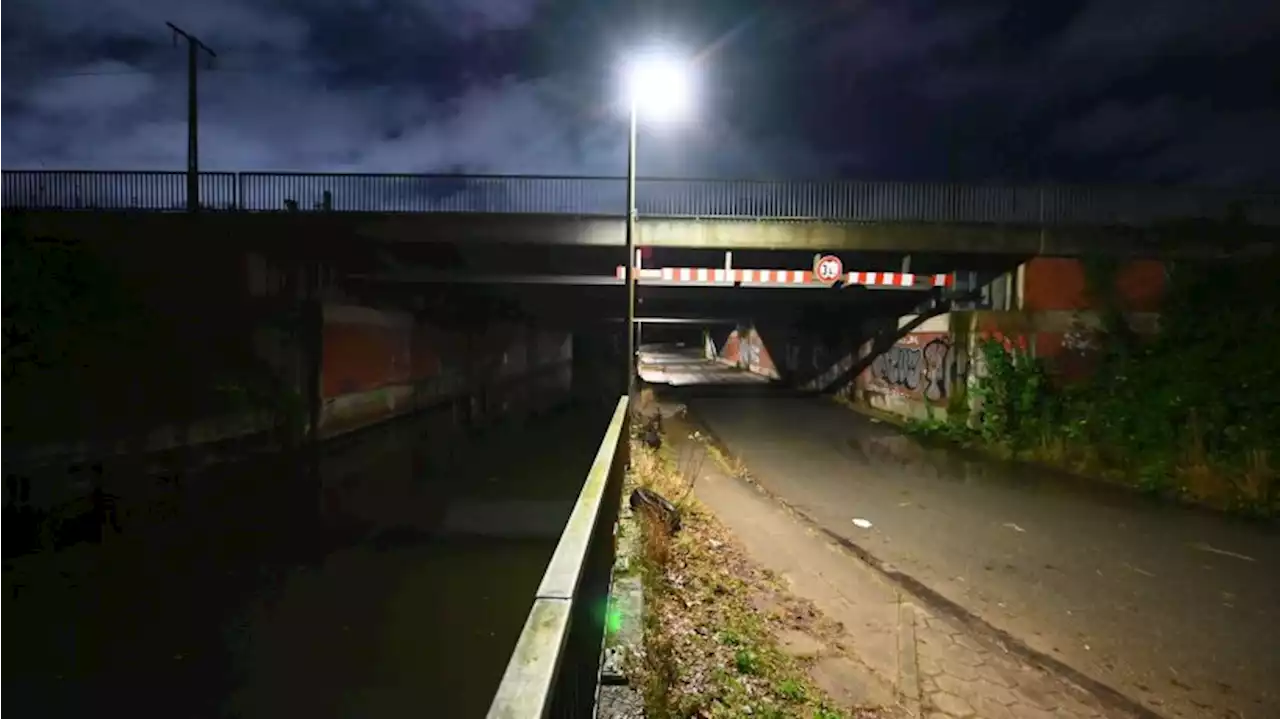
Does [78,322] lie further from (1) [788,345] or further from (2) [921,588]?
(1) [788,345]

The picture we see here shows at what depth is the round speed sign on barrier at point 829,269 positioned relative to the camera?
1689 centimetres

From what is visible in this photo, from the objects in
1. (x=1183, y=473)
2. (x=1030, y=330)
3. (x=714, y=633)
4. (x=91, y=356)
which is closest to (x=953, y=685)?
(x=714, y=633)

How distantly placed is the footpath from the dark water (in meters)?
2.66

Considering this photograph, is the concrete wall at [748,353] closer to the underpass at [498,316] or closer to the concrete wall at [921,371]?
the underpass at [498,316]

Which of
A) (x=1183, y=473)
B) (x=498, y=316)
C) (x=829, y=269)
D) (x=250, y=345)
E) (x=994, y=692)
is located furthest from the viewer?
(x=498, y=316)

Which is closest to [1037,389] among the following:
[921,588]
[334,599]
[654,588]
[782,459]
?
[782,459]

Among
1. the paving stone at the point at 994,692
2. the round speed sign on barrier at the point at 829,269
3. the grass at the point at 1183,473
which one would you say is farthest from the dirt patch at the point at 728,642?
the round speed sign on barrier at the point at 829,269

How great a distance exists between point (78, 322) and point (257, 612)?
866cm

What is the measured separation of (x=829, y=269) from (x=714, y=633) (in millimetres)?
13389

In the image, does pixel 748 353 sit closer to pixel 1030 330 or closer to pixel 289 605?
pixel 1030 330

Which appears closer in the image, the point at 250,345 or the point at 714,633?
the point at 714,633

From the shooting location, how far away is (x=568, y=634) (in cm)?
223

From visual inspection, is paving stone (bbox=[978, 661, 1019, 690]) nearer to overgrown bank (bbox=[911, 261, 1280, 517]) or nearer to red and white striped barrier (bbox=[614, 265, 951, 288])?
overgrown bank (bbox=[911, 261, 1280, 517])

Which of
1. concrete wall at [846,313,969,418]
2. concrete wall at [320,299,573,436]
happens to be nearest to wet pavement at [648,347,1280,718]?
concrete wall at [846,313,969,418]
